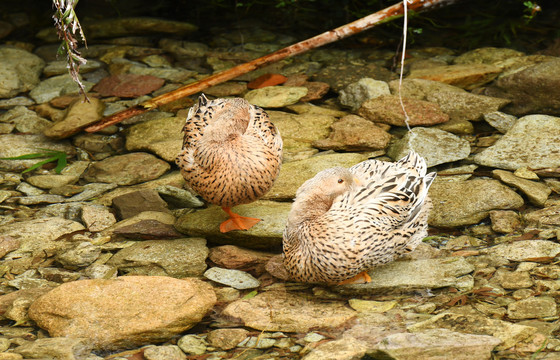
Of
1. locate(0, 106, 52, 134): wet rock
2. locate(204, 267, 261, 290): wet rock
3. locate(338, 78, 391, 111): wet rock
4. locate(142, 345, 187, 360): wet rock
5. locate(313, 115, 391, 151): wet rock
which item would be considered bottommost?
locate(142, 345, 187, 360): wet rock

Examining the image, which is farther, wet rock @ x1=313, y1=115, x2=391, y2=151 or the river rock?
wet rock @ x1=313, y1=115, x2=391, y2=151

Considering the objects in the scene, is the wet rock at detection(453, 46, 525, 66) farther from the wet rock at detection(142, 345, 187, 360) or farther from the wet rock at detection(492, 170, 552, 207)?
the wet rock at detection(142, 345, 187, 360)

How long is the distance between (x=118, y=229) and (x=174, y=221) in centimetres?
47

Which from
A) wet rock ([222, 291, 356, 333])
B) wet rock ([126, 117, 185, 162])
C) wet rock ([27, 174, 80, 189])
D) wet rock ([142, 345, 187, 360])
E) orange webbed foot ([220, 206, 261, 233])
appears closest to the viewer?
wet rock ([142, 345, 187, 360])

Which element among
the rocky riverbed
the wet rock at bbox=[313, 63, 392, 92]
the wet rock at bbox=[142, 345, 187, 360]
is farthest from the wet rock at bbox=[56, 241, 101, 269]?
the wet rock at bbox=[313, 63, 392, 92]

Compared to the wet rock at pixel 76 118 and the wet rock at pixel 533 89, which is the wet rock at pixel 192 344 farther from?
the wet rock at pixel 533 89

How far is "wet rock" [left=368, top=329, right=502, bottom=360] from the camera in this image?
3547mm

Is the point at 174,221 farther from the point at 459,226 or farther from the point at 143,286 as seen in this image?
the point at 459,226

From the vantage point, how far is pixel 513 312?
404 centimetres

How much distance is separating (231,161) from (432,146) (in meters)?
2.26

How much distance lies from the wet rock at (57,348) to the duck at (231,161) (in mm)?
1524

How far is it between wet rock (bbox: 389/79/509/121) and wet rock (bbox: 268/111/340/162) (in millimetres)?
988

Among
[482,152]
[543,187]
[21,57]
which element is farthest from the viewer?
[21,57]

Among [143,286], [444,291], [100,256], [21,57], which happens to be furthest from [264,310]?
[21,57]
